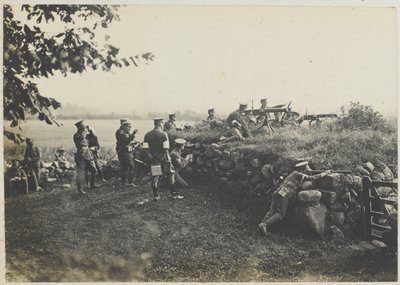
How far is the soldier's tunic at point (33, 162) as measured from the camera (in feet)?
22.1

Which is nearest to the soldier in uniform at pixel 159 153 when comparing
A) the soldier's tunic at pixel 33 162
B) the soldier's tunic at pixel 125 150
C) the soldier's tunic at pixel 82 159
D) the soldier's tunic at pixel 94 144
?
the soldier's tunic at pixel 125 150

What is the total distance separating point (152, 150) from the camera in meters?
7.25

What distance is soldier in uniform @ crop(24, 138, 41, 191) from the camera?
6.72 meters

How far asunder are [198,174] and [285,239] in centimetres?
178

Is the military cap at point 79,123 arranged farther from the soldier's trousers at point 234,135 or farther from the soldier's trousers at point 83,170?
the soldier's trousers at point 234,135

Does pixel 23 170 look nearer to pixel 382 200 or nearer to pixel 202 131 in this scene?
pixel 202 131

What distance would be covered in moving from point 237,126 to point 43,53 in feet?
10.6

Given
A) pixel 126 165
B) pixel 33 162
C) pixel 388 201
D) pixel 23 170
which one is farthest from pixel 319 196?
pixel 23 170

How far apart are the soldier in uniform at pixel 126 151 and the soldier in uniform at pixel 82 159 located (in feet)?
1.49

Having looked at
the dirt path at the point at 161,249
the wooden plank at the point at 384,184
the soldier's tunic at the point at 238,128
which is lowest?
the dirt path at the point at 161,249

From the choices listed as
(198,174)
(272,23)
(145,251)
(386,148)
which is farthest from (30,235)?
(386,148)

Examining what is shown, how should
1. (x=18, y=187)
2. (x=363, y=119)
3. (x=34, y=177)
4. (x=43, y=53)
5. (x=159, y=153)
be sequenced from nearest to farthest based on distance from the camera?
1. (x=43, y=53)
2. (x=18, y=187)
3. (x=34, y=177)
4. (x=363, y=119)
5. (x=159, y=153)

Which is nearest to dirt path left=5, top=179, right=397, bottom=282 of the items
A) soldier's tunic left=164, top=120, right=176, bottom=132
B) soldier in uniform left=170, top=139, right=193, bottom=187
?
soldier in uniform left=170, top=139, right=193, bottom=187

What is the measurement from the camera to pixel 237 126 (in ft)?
24.9
